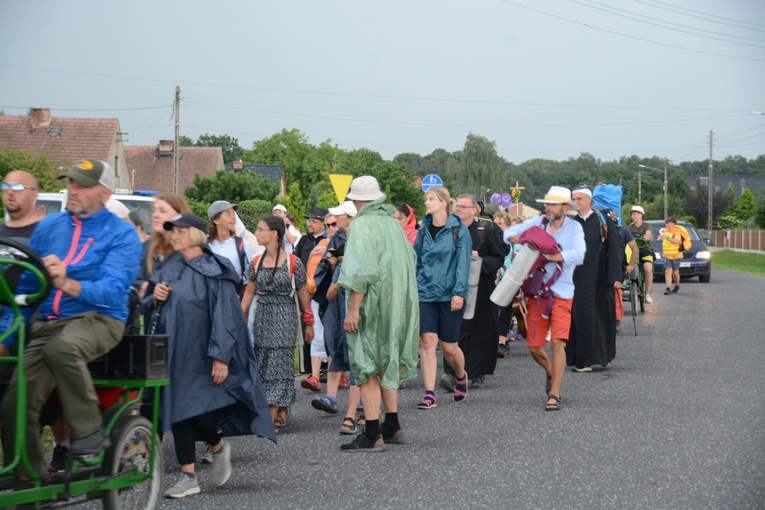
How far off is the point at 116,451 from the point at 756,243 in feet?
224

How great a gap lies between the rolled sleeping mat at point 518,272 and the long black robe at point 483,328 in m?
1.49

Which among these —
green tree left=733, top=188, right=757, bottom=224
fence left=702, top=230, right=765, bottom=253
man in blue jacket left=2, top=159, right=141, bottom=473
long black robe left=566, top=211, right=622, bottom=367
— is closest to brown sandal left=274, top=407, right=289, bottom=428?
man in blue jacket left=2, top=159, right=141, bottom=473

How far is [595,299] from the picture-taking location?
1271cm

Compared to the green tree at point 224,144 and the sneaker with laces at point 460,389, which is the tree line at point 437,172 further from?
the sneaker with laces at point 460,389

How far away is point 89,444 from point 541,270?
18.0 ft

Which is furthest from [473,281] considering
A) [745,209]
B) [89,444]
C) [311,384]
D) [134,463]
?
[745,209]

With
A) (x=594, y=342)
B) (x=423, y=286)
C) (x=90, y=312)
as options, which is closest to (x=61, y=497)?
(x=90, y=312)

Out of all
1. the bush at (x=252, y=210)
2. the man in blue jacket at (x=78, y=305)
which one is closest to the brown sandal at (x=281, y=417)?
the man in blue jacket at (x=78, y=305)

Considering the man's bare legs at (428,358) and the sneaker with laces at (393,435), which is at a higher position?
the man's bare legs at (428,358)

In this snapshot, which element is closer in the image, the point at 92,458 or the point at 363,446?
the point at 92,458

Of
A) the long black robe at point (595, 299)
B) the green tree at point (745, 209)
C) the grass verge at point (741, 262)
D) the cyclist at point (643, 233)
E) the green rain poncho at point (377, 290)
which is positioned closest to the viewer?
the green rain poncho at point (377, 290)

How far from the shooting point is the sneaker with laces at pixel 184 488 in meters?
6.66

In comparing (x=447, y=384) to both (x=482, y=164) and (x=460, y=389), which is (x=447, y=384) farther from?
(x=482, y=164)

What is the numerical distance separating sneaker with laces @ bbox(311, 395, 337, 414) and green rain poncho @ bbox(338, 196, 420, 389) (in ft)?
4.42
